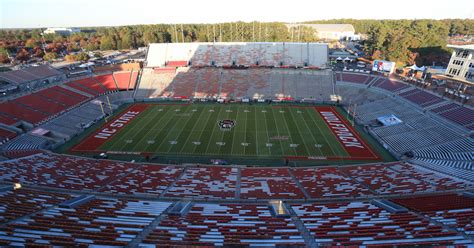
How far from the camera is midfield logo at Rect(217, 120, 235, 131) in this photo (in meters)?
42.3

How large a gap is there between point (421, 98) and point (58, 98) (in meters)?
69.2

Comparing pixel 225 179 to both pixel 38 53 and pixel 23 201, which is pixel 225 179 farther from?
pixel 38 53

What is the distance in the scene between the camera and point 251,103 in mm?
55219

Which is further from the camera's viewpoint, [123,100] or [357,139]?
[123,100]

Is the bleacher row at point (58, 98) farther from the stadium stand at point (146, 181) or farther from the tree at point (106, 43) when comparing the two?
the tree at point (106, 43)

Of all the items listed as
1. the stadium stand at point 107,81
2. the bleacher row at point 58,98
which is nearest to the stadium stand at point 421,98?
the bleacher row at point 58,98

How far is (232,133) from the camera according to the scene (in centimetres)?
4041

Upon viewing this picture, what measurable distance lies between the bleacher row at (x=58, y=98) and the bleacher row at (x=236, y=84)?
595 cm

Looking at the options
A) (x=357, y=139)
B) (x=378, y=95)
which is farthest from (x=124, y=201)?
(x=378, y=95)

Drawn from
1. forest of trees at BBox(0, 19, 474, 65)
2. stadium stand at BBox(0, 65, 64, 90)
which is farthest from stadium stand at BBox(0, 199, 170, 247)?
forest of trees at BBox(0, 19, 474, 65)

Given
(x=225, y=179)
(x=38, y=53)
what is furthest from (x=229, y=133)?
(x=38, y=53)

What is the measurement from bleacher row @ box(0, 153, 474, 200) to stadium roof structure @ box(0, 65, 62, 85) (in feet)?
103

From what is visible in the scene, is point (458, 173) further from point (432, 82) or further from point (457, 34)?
point (457, 34)

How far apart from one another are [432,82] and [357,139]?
2641 cm
